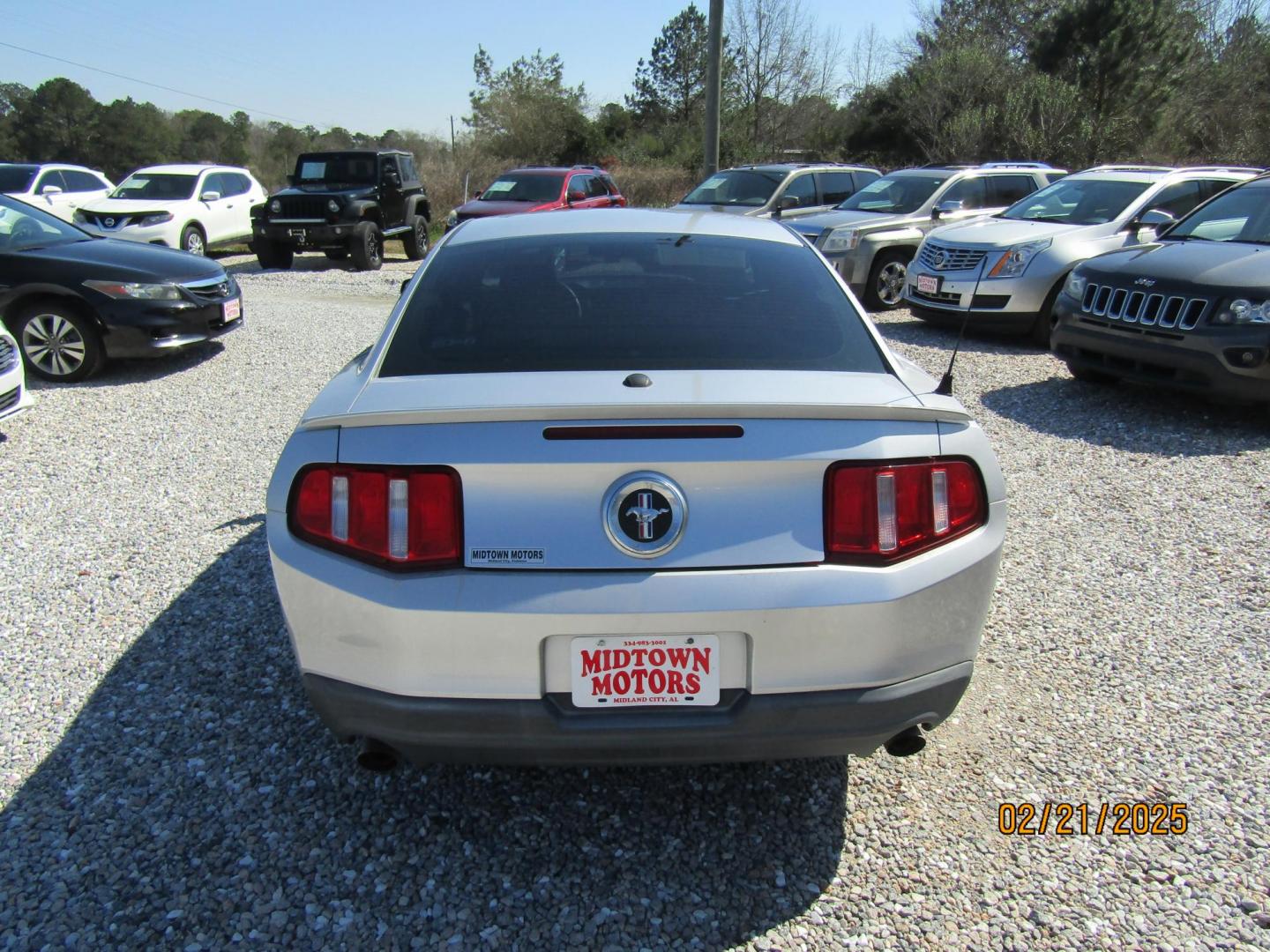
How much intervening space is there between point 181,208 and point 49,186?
10.5ft

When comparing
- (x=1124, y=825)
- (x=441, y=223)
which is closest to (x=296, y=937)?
(x=1124, y=825)

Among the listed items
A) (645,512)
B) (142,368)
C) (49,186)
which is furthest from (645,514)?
(49,186)

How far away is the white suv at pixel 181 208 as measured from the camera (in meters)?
14.7

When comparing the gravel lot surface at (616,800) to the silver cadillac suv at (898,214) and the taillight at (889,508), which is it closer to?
the taillight at (889,508)

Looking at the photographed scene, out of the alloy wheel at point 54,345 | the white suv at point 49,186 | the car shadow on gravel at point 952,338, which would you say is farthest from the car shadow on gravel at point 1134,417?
the white suv at point 49,186

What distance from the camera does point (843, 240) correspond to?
11.1 meters

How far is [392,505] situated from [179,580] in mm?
2456

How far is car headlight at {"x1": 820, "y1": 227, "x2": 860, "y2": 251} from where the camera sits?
11.1 metres

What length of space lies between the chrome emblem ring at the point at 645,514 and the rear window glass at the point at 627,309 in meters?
0.48

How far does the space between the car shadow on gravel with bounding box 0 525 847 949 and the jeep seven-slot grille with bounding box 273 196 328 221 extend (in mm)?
Result: 13433

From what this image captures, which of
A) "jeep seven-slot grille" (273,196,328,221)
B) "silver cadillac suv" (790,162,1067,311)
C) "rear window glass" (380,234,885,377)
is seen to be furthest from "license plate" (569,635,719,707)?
"jeep seven-slot grille" (273,196,328,221)

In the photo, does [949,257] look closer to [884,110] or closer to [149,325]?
[149,325]
